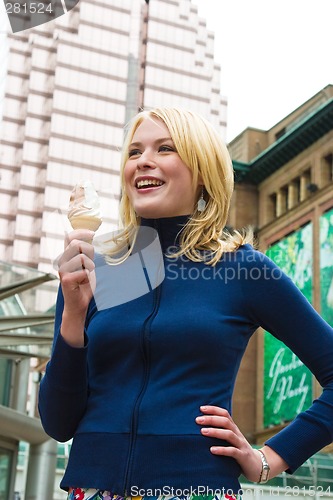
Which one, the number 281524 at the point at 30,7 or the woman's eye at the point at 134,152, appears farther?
the number 281524 at the point at 30,7

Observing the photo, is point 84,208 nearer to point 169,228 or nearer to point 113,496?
point 169,228

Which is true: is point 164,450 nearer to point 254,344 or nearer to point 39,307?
point 39,307

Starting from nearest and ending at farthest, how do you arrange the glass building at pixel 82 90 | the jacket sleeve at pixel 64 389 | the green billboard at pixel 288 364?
the jacket sleeve at pixel 64 389, the green billboard at pixel 288 364, the glass building at pixel 82 90

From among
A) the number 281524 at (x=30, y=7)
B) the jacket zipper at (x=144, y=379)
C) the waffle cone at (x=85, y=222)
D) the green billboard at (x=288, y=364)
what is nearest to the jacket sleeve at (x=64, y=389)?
the jacket zipper at (x=144, y=379)

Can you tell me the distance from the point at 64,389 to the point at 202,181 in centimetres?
68


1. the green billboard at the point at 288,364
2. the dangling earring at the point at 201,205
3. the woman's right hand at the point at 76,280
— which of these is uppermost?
the green billboard at the point at 288,364

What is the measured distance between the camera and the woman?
6.43 feet

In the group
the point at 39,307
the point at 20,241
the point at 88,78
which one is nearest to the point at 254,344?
the point at 39,307

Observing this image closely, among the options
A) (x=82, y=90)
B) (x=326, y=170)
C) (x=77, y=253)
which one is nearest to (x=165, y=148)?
(x=77, y=253)

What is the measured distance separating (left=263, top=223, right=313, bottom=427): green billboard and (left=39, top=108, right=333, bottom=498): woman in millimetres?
37176

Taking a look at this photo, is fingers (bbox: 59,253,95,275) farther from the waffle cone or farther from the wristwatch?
the wristwatch

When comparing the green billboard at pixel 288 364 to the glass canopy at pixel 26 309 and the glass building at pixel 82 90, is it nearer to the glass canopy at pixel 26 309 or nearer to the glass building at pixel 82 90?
the glass canopy at pixel 26 309

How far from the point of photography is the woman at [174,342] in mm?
1960

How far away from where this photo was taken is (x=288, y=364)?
42.0 metres
